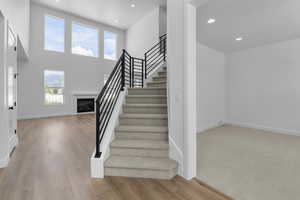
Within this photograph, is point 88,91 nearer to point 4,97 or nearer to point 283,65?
point 4,97

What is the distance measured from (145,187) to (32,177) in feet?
5.10

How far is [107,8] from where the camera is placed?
635 cm

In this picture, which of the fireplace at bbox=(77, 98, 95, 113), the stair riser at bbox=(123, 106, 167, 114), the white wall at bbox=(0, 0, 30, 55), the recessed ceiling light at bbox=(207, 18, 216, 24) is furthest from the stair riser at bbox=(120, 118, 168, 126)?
the fireplace at bbox=(77, 98, 95, 113)

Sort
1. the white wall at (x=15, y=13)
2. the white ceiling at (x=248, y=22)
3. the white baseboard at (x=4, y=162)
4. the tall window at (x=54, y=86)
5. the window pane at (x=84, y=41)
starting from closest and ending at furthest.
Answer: the white baseboard at (x=4, y=162)
the white wall at (x=15, y=13)
the white ceiling at (x=248, y=22)
the tall window at (x=54, y=86)
the window pane at (x=84, y=41)

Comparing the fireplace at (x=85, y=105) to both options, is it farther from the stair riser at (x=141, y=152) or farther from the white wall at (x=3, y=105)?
the stair riser at (x=141, y=152)

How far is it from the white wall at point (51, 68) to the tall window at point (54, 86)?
0.52ft

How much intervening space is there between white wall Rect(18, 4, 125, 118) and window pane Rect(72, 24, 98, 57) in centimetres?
23

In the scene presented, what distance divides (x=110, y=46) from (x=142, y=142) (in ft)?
25.2

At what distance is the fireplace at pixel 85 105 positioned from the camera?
721cm

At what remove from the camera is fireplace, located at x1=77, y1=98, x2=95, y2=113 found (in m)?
7.21

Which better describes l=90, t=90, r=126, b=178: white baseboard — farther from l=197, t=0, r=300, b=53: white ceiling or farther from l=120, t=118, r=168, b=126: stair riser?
l=197, t=0, r=300, b=53: white ceiling

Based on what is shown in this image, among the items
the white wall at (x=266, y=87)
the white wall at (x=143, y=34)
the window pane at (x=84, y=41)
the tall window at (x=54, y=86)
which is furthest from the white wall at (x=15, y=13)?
the white wall at (x=266, y=87)

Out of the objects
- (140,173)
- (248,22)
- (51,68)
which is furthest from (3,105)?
(51,68)

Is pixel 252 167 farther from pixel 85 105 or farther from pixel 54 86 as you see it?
pixel 54 86
